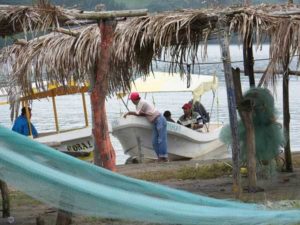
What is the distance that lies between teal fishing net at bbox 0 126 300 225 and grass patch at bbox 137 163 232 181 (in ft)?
21.2

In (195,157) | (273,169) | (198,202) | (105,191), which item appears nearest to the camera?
(105,191)

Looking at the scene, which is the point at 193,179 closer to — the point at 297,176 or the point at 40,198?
A: the point at 297,176

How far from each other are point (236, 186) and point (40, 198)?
4271 millimetres

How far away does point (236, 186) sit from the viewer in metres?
9.53

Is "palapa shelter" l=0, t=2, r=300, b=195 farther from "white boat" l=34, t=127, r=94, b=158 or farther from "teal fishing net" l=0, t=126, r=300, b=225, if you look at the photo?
"white boat" l=34, t=127, r=94, b=158

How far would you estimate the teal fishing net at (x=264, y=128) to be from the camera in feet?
35.0

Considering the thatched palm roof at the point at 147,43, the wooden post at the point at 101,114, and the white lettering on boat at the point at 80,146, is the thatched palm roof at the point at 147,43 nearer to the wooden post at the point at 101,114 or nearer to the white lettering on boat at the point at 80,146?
the wooden post at the point at 101,114

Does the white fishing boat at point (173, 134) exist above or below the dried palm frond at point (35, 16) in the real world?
below

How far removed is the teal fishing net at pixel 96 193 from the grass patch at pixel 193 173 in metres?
6.46

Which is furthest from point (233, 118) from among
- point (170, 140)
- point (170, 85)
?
point (170, 85)

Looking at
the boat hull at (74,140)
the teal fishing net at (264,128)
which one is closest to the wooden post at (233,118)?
the teal fishing net at (264,128)

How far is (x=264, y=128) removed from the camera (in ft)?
36.0

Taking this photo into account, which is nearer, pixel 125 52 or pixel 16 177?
pixel 16 177

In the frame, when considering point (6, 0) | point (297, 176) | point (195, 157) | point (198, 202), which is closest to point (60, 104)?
point (195, 157)
